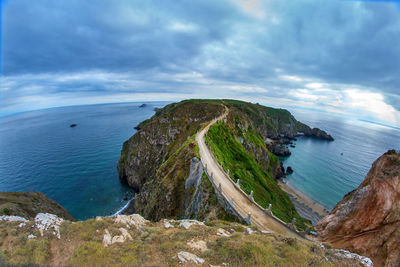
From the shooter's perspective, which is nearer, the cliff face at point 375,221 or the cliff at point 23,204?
the cliff face at point 375,221

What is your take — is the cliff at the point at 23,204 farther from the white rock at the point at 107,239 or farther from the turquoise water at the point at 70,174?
the white rock at the point at 107,239

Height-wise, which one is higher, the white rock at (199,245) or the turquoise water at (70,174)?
the white rock at (199,245)

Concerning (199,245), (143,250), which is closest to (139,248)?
(143,250)

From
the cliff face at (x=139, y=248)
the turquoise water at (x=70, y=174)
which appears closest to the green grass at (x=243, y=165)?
the cliff face at (x=139, y=248)

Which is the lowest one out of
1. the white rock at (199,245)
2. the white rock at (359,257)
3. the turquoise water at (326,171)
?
the turquoise water at (326,171)

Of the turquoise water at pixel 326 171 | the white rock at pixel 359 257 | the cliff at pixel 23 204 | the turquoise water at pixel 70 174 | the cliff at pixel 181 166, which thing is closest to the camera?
the white rock at pixel 359 257

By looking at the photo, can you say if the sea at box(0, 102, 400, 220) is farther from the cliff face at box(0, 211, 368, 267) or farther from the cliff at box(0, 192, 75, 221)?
the cliff face at box(0, 211, 368, 267)

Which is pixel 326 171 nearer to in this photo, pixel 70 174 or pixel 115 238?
pixel 115 238

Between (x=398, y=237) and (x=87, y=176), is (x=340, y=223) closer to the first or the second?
(x=398, y=237)
